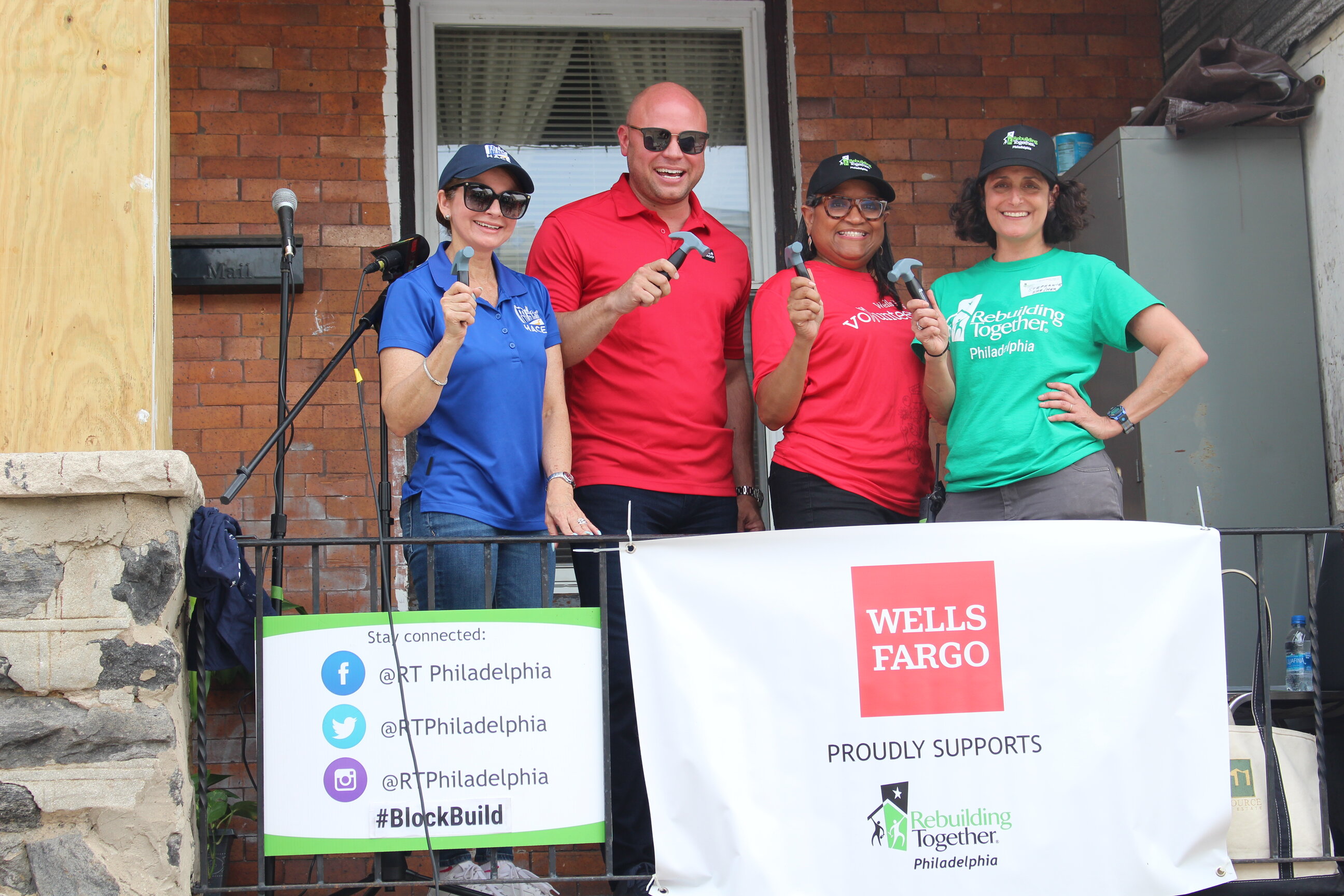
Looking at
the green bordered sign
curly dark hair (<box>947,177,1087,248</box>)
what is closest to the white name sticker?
curly dark hair (<box>947,177,1087,248</box>)

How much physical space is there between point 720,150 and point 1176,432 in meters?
2.24

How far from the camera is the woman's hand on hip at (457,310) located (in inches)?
113

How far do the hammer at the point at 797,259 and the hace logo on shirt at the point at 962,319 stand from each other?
1.54 feet

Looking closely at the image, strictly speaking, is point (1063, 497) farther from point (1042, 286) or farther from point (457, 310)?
point (457, 310)

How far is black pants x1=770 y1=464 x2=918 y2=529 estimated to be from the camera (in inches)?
128

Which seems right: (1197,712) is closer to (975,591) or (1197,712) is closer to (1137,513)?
(975,591)

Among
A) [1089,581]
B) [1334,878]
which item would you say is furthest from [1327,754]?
[1089,581]

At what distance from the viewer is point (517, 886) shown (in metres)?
3.01

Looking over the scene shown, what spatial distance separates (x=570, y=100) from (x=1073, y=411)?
2972 mm

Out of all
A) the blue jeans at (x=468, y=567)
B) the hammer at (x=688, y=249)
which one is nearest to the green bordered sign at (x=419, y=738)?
the blue jeans at (x=468, y=567)

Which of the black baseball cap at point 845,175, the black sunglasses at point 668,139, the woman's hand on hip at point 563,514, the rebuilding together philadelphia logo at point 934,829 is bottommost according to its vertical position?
the rebuilding together philadelphia logo at point 934,829

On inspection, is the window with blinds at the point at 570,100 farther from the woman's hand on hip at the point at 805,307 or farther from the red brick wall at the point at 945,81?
the woman's hand on hip at the point at 805,307

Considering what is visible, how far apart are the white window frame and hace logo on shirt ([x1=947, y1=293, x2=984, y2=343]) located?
192 cm

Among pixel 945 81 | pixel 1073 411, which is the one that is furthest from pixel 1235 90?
pixel 1073 411
